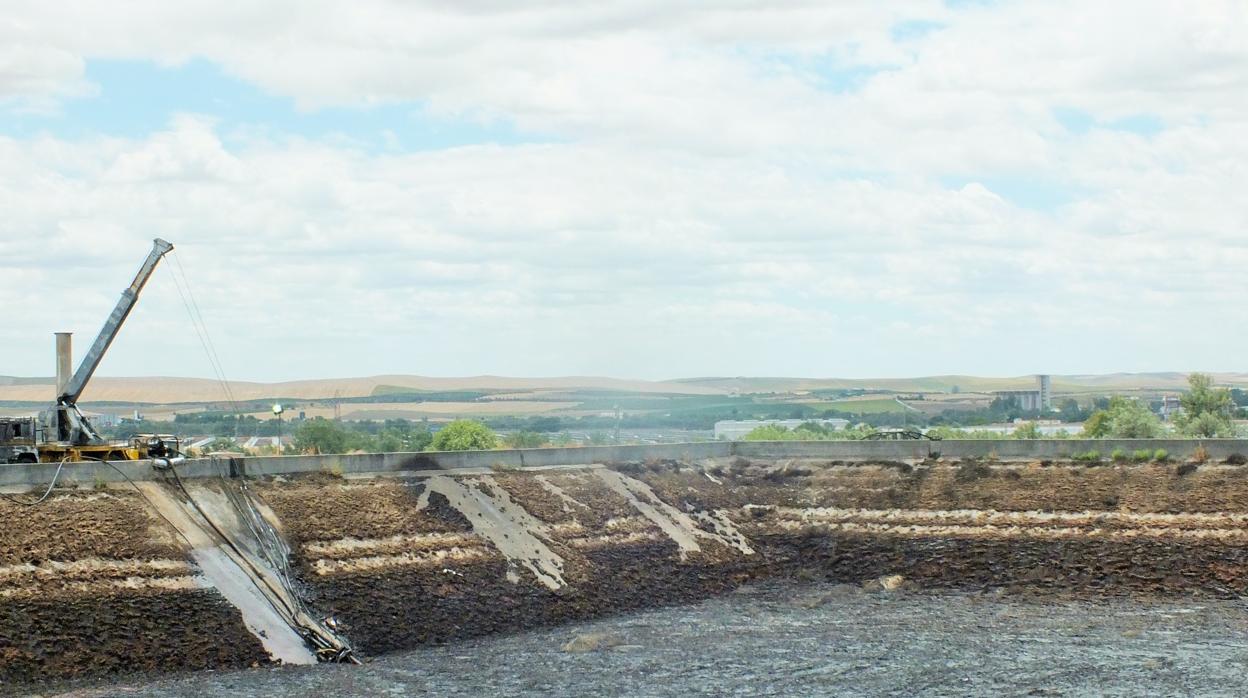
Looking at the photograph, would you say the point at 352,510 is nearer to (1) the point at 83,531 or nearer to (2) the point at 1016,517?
(1) the point at 83,531

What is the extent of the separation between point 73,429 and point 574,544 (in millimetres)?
16978

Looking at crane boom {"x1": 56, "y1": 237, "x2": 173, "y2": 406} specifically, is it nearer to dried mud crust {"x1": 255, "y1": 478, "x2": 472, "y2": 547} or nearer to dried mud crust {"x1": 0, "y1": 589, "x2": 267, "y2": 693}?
dried mud crust {"x1": 255, "y1": 478, "x2": 472, "y2": 547}

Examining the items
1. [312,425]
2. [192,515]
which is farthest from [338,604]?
[312,425]

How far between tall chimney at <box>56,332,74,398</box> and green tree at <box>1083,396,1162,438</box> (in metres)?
62.8

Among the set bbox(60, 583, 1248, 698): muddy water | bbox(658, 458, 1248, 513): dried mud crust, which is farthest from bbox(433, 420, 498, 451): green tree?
bbox(60, 583, 1248, 698): muddy water

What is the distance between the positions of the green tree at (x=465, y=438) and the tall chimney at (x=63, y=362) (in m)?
43.2

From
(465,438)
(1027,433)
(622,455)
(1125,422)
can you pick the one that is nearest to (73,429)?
(622,455)

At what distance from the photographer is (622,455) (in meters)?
69.6

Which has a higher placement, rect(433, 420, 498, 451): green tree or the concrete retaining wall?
the concrete retaining wall

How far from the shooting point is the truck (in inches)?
2062

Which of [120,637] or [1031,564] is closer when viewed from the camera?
[120,637]

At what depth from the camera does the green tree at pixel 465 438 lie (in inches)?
3942

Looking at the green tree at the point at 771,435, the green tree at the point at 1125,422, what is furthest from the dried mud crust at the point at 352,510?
the green tree at the point at 1125,422

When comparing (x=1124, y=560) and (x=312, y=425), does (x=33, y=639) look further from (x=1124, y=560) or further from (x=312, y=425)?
(x=312, y=425)
